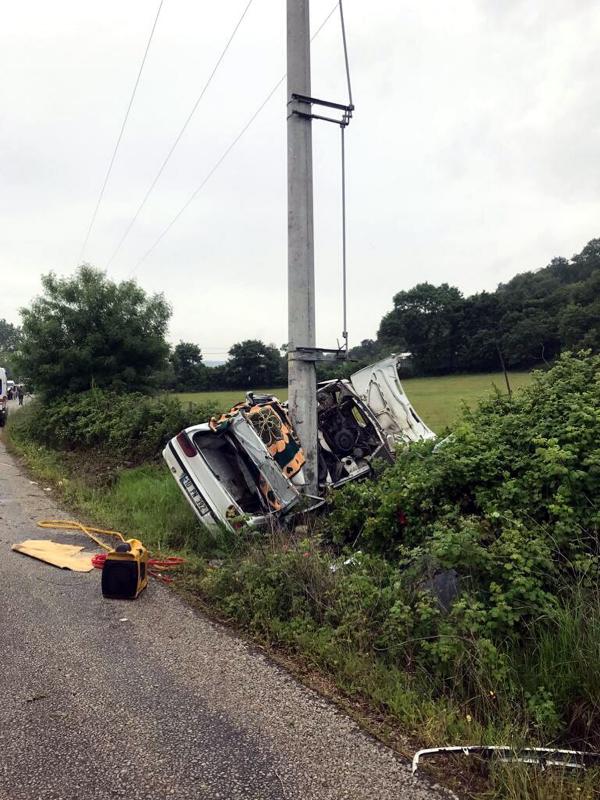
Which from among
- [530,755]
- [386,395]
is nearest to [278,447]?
[386,395]

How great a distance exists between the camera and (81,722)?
2.98 meters

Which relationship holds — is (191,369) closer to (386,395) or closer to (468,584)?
(386,395)

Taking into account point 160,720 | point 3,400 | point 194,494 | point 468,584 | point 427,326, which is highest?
point 427,326

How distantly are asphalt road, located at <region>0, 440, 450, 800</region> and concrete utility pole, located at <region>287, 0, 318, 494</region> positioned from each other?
2.92m

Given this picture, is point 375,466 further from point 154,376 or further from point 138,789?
point 154,376

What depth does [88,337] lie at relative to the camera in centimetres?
1767

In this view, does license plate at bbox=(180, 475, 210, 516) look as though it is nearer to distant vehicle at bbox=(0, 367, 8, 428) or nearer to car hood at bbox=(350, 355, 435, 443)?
car hood at bbox=(350, 355, 435, 443)

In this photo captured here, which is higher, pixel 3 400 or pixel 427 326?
pixel 427 326

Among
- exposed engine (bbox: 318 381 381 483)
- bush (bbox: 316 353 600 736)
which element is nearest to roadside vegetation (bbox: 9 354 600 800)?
bush (bbox: 316 353 600 736)

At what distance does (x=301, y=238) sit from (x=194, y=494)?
3.15 metres

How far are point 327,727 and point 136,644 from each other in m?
1.57

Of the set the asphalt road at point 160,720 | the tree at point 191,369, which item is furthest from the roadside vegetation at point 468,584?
the tree at point 191,369

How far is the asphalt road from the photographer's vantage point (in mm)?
2516

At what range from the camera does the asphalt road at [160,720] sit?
2.52 metres
